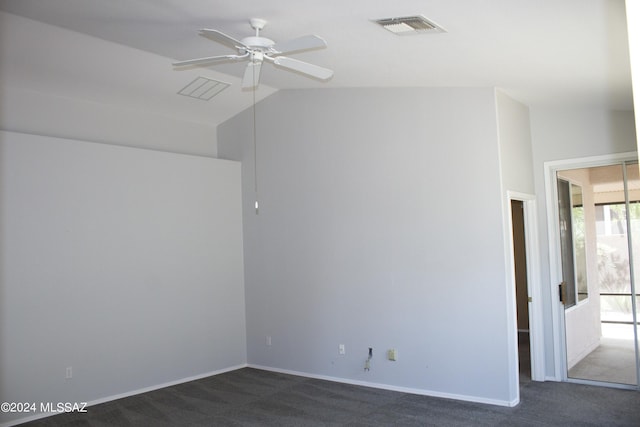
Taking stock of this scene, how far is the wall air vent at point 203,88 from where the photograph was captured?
6.35 meters

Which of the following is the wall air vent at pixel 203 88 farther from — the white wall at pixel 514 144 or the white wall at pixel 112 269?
the white wall at pixel 514 144

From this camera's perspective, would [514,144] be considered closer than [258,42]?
No

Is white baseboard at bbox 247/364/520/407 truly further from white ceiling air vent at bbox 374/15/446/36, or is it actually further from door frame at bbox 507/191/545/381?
white ceiling air vent at bbox 374/15/446/36

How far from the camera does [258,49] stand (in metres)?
3.77

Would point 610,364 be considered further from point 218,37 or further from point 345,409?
point 218,37

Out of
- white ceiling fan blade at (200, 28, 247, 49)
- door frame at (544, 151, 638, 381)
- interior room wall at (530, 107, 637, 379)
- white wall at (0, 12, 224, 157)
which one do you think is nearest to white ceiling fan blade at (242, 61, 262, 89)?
white ceiling fan blade at (200, 28, 247, 49)

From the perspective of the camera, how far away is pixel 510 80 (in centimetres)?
498

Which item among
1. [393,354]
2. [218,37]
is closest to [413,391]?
[393,354]

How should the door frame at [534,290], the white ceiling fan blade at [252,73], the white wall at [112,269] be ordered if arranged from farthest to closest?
the door frame at [534,290]
the white wall at [112,269]
the white ceiling fan blade at [252,73]

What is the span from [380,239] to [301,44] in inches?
115

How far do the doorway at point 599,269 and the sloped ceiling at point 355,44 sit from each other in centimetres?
88

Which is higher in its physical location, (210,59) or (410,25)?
(410,25)

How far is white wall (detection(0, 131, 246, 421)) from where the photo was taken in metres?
5.20

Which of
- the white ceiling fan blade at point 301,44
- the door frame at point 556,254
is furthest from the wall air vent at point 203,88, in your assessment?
the door frame at point 556,254
